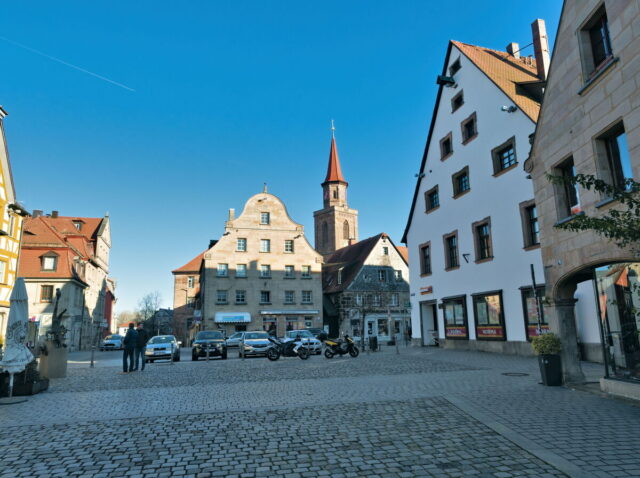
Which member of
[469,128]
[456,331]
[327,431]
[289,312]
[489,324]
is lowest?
[327,431]

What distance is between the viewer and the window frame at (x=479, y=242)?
859 inches

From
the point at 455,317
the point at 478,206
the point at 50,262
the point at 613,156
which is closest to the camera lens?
the point at 613,156

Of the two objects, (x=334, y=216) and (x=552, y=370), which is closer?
(x=552, y=370)

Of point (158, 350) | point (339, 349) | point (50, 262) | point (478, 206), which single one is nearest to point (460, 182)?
point (478, 206)

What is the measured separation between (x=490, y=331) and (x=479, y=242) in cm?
440

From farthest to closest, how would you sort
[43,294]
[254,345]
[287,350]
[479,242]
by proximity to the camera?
[43,294], [254,345], [479,242], [287,350]

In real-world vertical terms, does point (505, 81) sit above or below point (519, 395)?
above

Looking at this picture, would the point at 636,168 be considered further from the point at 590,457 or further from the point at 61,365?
the point at 61,365

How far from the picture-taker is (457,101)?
25.4 metres

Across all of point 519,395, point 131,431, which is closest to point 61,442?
→ point 131,431

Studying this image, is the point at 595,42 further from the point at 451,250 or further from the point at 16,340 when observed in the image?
the point at 451,250

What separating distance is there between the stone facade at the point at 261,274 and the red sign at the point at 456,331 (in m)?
21.0

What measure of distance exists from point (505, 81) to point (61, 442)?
22486mm

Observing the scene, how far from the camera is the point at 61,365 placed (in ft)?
50.0
